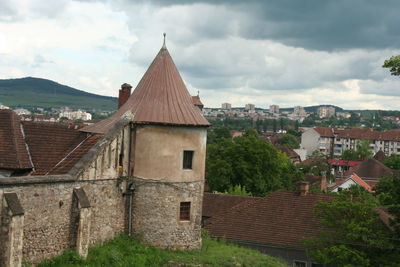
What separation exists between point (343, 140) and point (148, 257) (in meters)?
148

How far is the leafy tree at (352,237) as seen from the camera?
25062mm

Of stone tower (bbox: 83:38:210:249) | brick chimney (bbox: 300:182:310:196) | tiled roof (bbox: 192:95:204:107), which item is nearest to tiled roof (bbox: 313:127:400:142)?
tiled roof (bbox: 192:95:204:107)

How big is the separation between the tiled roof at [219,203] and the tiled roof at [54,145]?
17212 millimetres

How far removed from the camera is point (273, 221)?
32.2m

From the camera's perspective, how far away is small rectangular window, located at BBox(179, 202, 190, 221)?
2266 centimetres

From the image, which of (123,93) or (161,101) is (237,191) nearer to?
(123,93)

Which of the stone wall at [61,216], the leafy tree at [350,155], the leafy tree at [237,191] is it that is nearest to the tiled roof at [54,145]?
the stone wall at [61,216]

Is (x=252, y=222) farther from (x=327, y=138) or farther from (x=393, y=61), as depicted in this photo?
(x=327, y=138)

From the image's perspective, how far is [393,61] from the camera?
22.2 meters

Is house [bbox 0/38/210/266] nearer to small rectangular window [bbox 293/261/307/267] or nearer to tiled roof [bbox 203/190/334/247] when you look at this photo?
tiled roof [bbox 203/190/334/247]

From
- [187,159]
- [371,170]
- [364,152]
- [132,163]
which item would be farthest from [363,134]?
[132,163]

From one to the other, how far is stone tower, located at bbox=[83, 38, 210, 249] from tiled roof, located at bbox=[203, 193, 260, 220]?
51.0 feet

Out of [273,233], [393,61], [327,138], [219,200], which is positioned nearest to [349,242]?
[273,233]

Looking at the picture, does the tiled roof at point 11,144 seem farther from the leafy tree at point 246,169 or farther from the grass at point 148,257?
the leafy tree at point 246,169
